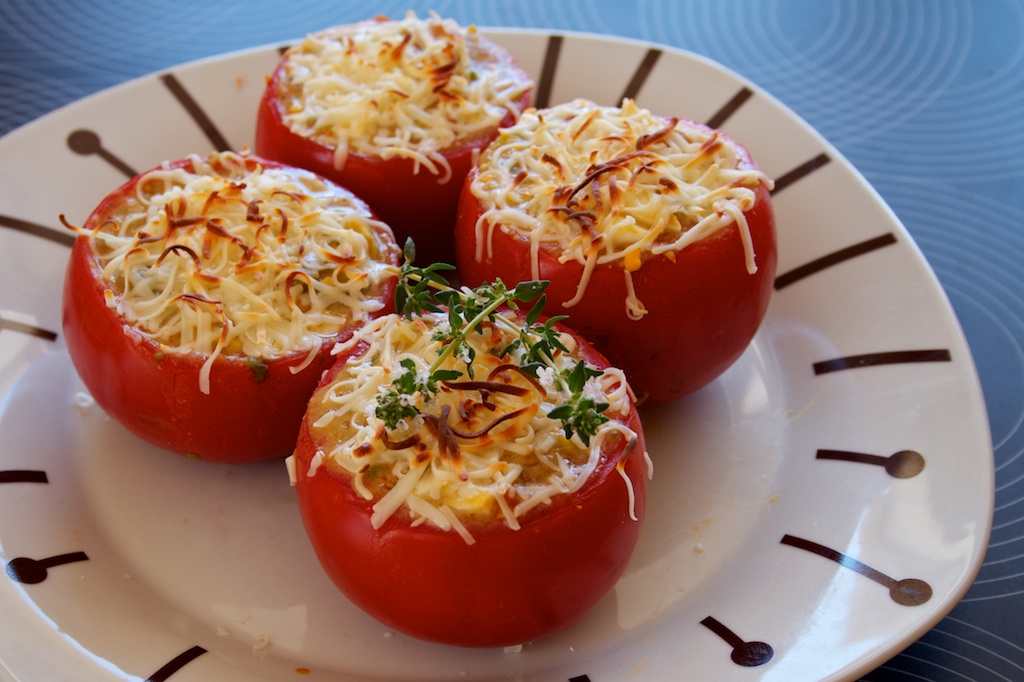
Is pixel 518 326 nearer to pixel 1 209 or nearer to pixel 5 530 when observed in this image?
pixel 5 530

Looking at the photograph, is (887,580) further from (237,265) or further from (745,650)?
(237,265)

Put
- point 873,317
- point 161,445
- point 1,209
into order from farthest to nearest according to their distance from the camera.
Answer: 1. point 1,209
2. point 873,317
3. point 161,445

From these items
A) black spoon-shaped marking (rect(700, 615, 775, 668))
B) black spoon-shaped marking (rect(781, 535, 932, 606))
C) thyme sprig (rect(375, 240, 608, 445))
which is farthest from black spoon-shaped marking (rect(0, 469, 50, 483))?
black spoon-shaped marking (rect(781, 535, 932, 606))

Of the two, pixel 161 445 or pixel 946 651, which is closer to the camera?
pixel 946 651

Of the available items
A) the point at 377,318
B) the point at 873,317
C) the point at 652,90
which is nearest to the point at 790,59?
the point at 652,90

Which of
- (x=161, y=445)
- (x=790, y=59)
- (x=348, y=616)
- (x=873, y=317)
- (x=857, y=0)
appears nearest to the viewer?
(x=348, y=616)

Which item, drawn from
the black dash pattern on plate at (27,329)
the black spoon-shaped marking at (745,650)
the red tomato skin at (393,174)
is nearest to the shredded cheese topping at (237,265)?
the red tomato skin at (393,174)

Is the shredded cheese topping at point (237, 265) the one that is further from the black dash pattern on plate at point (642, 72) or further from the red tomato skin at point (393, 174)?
the black dash pattern on plate at point (642, 72)

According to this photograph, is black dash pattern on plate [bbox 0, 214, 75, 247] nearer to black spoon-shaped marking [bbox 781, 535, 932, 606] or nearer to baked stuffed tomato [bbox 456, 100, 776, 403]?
baked stuffed tomato [bbox 456, 100, 776, 403]
